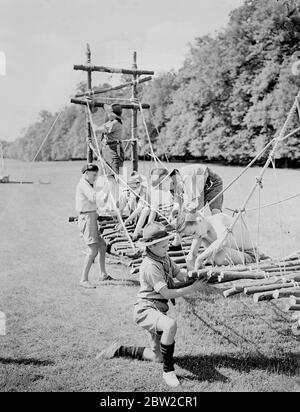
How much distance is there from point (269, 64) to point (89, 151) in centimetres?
1231

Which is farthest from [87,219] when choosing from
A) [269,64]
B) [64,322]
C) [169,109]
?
[169,109]

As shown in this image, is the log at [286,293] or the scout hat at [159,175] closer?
the log at [286,293]

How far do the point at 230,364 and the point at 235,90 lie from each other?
53.2ft

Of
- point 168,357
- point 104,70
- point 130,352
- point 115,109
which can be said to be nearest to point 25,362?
point 130,352

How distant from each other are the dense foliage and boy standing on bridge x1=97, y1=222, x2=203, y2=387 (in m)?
11.2

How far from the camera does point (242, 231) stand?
4.40m

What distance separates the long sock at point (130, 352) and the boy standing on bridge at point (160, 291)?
19cm

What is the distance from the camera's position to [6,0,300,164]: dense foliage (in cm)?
1662

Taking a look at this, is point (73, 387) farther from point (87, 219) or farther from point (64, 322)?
point (87, 219)

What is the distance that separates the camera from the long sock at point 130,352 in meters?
3.50

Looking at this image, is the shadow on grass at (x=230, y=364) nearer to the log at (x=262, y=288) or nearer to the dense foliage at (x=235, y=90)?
the log at (x=262, y=288)

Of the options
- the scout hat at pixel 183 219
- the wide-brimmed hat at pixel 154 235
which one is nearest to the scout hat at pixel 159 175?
the scout hat at pixel 183 219

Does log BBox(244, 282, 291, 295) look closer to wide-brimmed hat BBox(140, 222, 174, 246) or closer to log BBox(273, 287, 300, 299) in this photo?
log BBox(273, 287, 300, 299)

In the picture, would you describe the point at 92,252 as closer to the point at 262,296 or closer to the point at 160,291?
the point at 160,291
